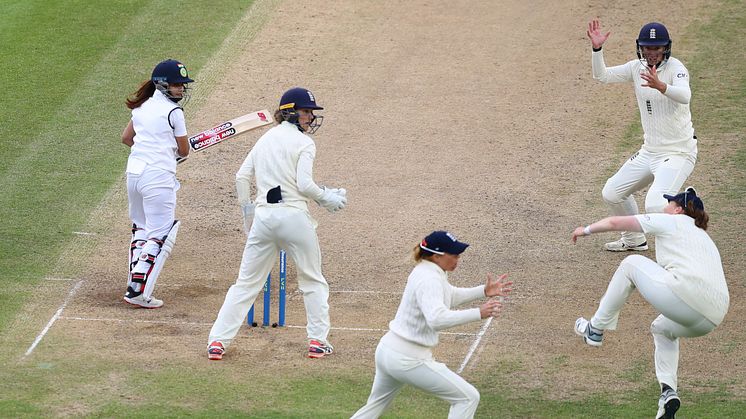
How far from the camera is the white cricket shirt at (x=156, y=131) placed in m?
12.3

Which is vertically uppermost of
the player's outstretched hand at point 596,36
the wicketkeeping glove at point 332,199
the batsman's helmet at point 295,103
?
the player's outstretched hand at point 596,36

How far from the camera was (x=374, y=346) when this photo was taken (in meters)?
11.4

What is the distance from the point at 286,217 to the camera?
1088 centimetres

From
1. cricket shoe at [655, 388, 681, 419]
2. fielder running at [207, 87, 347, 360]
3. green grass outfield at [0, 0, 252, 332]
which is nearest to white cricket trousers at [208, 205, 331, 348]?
fielder running at [207, 87, 347, 360]

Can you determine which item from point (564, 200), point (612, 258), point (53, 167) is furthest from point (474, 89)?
point (53, 167)

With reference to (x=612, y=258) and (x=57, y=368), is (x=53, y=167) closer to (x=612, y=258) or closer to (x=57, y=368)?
(x=57, y=368)

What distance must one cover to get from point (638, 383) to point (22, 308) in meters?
6.14

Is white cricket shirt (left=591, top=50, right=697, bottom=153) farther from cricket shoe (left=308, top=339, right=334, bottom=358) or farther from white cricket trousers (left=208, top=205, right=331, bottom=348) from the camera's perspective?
cricket shoe (left=308, top=339, right=334, bottom=358)

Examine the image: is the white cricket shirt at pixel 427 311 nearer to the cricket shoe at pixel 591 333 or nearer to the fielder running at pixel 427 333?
the fielder running at pixel 427 333

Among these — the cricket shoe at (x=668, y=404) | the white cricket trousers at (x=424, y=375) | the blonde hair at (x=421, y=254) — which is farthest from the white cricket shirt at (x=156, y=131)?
the cricket shoe at (x=668, y=404)

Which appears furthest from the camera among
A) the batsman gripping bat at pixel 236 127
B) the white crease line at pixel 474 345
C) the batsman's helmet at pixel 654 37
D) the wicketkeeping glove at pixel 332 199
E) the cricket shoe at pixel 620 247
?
the cricket shoe at pixel 620 247

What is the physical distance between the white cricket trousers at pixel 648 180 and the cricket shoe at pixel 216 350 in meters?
4.86

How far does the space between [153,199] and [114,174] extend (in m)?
3.47

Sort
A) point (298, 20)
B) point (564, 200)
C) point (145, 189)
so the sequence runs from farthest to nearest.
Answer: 1. point (298, 20)
2. point (564, 200)
3. point (145, 189)
